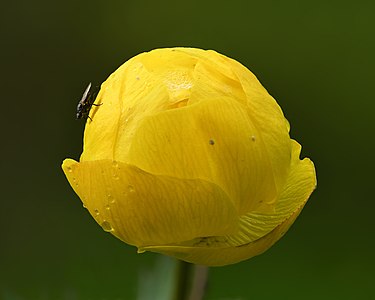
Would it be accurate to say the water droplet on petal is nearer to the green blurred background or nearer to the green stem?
the green stem

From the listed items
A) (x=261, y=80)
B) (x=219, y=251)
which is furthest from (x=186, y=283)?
(x=261, y=80)

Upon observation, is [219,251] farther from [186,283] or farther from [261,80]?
[261,80]

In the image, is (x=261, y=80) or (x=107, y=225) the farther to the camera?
(x=261, y=80)

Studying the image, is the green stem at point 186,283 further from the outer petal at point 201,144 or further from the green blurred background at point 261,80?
the green blurred background at point 261,80

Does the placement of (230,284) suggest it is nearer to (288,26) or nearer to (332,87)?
(332,87)

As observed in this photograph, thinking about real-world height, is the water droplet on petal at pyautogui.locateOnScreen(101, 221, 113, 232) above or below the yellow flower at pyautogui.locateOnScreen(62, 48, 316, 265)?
below

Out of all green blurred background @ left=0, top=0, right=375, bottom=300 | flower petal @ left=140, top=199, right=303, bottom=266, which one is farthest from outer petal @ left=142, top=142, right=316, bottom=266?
green blurred background @ left=0, top=0, right=375, bottom=300

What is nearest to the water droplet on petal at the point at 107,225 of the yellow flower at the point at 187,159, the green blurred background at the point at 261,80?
the yellow flower at the point at 187,159
